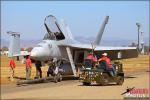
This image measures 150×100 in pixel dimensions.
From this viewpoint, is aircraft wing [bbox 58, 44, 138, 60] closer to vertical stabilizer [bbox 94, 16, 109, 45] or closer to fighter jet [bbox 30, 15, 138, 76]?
fighter jet [bbox 30, 15, 138, 76]

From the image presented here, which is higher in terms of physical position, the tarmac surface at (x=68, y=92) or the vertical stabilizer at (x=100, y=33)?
the vertical stabilizer at (x=100, y=33)

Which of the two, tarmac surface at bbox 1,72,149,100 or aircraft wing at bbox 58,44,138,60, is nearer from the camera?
tarmac surface at bbox 1,72,149,100

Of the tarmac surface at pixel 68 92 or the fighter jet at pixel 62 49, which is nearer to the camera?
the tarmac surface at pixel 68 92

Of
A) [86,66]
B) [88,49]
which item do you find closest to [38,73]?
[88,49]

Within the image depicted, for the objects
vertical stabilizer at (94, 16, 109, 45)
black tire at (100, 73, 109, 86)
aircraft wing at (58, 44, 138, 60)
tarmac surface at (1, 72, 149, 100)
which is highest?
vertical stabilizer at (94, 16, 109, 45)

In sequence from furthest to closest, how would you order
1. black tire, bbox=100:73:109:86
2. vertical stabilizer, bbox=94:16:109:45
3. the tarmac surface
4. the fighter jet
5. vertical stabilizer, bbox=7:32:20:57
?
vertical stabilizer, bbox=94:16:109:45
vertical stabilizer, bbox=7:32:20:57
the fighter jet
black tire, bbox=100:73:109:86
the tarmac surface

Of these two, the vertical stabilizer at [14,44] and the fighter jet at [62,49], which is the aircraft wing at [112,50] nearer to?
the fighter jet at [62,49]

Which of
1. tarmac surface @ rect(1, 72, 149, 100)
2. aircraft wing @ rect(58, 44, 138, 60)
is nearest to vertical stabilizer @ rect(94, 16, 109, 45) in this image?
aircraft wing @ rect(58, 44, 138, 60)

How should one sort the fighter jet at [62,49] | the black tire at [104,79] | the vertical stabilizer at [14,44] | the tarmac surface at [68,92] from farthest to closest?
1. the vertical stabilizer at [14,44]
2. the fighter jet at [62,49]
3. the black tire at [104,79]
4. the tarmac surface at [68,92]

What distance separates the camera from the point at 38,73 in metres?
27.7

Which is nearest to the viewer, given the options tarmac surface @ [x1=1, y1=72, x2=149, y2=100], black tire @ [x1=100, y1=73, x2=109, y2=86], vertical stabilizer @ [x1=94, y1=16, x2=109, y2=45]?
tarmac surface @ [x1=1, y1=72, x2=149, y2=100]

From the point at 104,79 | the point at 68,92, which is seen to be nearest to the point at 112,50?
the point at 104,79

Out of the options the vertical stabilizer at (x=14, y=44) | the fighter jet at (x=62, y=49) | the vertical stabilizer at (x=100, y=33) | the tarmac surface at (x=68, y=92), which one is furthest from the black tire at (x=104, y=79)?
the vertical stabilizer at (x=100, y=33)

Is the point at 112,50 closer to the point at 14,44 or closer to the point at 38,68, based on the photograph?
the point at 38,68
